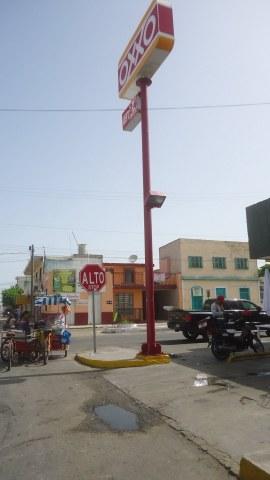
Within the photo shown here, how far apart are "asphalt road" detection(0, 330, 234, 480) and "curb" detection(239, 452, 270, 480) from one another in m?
0.24

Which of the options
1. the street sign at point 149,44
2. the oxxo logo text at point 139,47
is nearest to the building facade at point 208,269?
the oxxo logo text at point 139,47

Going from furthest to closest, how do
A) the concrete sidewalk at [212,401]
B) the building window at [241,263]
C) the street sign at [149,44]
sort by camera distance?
the building window at [241,263] → the street sign at [149,44] → the concrete sidewalk at [212,401]

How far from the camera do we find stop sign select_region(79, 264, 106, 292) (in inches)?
534

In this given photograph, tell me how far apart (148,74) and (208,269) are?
33883 mm

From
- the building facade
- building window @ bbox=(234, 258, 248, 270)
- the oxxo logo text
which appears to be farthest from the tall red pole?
building window @ bbox=(234, 258, 248, 270)

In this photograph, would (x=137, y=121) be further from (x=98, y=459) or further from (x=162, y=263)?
(x=162, y=263)

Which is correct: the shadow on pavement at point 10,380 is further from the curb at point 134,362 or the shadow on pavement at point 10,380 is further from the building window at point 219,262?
the building window at point 219,262

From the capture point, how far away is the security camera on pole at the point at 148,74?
39.6 feet

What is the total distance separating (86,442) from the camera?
5.45 m

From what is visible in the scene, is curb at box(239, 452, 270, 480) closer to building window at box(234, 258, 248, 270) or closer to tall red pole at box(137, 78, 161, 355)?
tall red pole at box(137, 78, 161, 355)

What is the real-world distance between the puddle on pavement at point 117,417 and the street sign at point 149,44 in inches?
369

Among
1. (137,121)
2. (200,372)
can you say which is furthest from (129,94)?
(200,372)

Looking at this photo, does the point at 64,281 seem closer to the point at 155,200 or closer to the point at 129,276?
the point at 129,276

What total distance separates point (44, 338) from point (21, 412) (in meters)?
5.74
